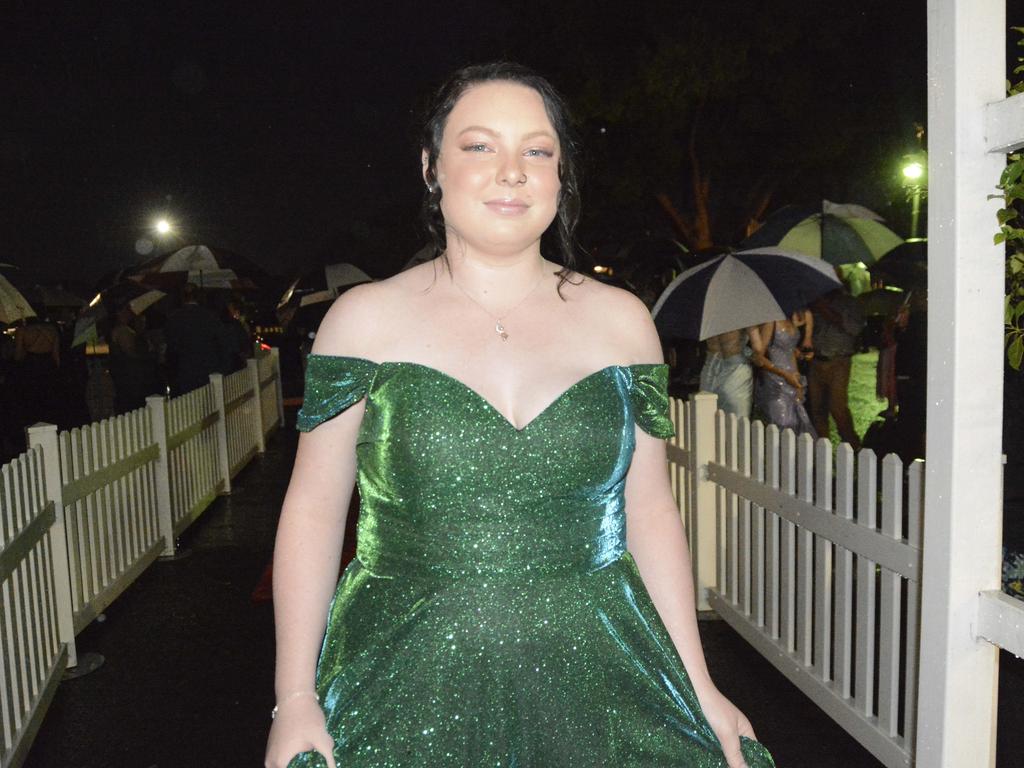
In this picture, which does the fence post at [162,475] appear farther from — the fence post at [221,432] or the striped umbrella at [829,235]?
the striped umbrella at [829,235]

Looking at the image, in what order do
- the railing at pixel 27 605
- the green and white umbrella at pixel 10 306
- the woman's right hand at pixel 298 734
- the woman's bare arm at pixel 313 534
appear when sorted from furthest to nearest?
the green and white umbrella at pixel 10 306 < the railing at pixel 27 605 < the woman's bare arm at pixel 313 534 < the woman's right hand at pixel 298 734

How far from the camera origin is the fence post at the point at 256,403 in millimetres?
13484

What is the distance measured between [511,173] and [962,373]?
0.98 meters

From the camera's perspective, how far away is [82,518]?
6.38 meters

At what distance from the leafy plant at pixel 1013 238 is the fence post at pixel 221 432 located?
9273 millimetres


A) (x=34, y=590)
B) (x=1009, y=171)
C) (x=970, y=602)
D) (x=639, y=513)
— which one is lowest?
(x=34, y=590)

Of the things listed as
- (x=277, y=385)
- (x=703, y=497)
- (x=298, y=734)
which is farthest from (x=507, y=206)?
(x=277, y=385)

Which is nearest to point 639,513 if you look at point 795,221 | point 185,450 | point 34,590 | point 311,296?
point 34,590

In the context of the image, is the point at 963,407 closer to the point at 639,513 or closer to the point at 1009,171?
the point at 1009,171

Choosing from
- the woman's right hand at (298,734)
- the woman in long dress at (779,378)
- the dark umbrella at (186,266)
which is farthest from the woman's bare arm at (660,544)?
the dark umbrella at (186,266)

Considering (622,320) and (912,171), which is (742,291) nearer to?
(622,320)

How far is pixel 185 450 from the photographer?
30.8 feet

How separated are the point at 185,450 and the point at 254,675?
4.20m

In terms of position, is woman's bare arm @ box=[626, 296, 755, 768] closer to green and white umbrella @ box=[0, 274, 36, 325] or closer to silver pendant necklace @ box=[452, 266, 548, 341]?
silver pendant necklace @ box=[452, 266, 548, 341]
